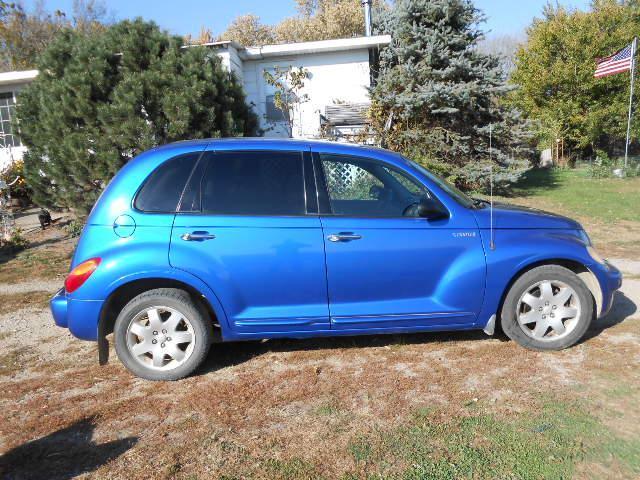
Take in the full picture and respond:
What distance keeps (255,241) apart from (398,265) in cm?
110

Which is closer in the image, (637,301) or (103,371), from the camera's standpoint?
(103,371)

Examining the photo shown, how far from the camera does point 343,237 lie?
4.00 meters

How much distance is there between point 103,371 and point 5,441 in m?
1.08

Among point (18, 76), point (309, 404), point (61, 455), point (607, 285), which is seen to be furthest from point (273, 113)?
point (61, 455)

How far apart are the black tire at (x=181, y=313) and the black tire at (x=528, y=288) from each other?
237 centimetres

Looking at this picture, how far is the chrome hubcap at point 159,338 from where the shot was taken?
3967 mm

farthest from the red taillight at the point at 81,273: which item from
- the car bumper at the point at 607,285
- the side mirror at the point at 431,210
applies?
the car bumper at the point at 607,285

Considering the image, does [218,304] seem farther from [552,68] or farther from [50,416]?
[552,68]

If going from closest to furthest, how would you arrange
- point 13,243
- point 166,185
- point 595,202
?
point 166,185 → point 13,243 → point 595,202

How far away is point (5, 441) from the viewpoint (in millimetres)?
3295

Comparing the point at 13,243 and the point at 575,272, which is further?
the point at 13,243

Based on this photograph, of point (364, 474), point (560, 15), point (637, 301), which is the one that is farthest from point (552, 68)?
point (364, 474)

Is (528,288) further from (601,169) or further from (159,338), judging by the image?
(601,169)

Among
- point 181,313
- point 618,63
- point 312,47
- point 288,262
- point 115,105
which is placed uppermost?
point 312,47
